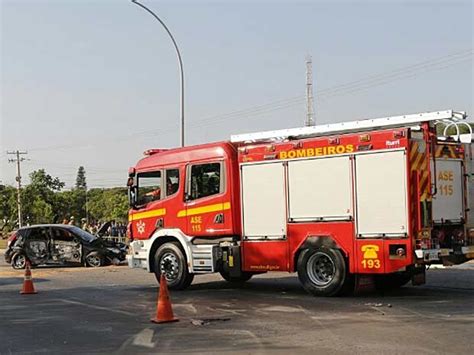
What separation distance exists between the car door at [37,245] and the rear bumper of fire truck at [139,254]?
312 inches

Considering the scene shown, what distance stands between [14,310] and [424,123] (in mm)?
7816

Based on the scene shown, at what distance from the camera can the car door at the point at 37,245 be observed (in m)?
23.6

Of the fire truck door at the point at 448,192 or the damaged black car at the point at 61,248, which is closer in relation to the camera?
the fire truck door at the point at 448,192

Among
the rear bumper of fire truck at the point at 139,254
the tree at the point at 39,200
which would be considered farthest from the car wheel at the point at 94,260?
the tree at the point at 39,200

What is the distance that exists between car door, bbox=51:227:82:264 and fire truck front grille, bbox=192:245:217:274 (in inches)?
366

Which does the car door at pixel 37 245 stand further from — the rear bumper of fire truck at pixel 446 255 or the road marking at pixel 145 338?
the rear bumper of fire truck at pixel 446 255

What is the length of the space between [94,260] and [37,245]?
79.1 inches

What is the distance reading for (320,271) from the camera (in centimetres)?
1331

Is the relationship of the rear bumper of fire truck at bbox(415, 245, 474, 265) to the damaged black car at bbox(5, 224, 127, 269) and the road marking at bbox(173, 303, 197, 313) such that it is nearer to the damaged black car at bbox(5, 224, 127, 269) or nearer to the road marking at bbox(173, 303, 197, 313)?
the road marking at bbox(173, 303, 197, 313)

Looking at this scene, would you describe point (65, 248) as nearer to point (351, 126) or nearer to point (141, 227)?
point (141, 227)

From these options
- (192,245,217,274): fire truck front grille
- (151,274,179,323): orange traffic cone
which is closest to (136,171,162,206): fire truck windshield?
(192,245,217,274): fire truck front grille

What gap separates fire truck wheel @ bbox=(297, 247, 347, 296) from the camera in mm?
12891

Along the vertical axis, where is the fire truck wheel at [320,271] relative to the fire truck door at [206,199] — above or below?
below

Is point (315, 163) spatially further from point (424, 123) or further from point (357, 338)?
point (357, 338)
